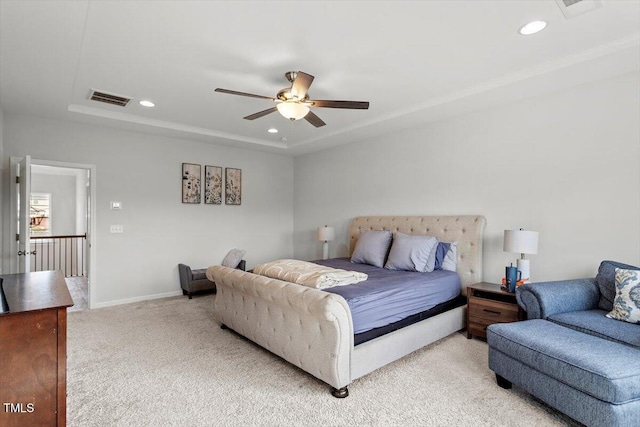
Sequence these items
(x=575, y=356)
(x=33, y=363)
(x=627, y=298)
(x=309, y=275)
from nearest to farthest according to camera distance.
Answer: (x=33, y=363)
(x=575, y=356)
(x=627, y=298)
(x=309, y=275)

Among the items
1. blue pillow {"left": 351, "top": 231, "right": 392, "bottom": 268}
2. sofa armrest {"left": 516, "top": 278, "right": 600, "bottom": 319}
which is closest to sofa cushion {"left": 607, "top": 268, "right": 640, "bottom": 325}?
sofa armrest {"left": 516, "top": 278, "right": 600, "bottom": 319}

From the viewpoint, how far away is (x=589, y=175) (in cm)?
311

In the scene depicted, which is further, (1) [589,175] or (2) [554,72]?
(1) [589,175]

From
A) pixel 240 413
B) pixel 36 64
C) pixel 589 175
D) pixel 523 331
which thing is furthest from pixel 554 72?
pixel 36 64

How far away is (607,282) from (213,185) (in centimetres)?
536

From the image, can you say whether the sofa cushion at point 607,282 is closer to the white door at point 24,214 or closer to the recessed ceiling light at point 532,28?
the recessed ceiling light at point 532,28

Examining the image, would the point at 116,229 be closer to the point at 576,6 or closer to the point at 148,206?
the point at 148,206

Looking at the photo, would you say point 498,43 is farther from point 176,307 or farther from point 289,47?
point 176,307

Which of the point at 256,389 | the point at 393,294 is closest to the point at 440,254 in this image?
the point at 393,294

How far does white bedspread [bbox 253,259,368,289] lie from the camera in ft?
9.06

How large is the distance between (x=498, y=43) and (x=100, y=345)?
4567 millimetres

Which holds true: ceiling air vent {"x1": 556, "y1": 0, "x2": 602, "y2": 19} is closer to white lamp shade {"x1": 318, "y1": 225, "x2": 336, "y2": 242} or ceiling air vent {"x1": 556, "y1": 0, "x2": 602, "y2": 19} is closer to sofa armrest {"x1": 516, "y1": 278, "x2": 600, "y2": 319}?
sofa armrest {"x1": 516, "y1": 278, "x2": 600, "y2": 319}

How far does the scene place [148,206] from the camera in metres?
5.11

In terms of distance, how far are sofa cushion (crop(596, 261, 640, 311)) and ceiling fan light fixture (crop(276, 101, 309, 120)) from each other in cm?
295
